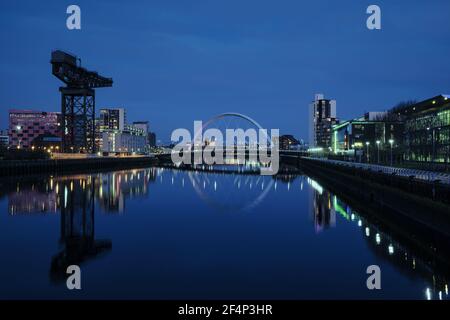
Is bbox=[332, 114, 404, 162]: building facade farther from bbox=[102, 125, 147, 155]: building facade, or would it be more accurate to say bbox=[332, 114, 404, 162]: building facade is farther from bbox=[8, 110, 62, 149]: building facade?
bbox=[8, 110, 62, 149]: building facade

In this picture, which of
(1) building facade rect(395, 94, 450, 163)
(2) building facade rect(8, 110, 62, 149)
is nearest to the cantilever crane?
(1) building facade rect(395, 94, 450, 163)

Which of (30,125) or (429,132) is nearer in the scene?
(429,132)

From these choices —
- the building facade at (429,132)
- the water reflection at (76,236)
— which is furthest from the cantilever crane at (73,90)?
the building facade at (429,132)

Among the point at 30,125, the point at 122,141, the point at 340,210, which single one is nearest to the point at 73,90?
the point at 340,210

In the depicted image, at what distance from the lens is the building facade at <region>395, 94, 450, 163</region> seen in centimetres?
5828

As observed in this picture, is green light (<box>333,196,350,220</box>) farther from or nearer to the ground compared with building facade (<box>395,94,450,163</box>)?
nearer to the ground

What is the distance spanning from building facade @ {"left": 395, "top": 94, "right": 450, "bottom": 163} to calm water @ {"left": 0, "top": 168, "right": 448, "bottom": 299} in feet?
99.5

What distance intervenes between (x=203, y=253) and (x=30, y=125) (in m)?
171

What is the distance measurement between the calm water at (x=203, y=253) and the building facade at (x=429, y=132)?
30.3 m

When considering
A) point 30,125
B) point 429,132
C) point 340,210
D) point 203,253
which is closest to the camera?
point 203,253

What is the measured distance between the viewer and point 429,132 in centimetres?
6347

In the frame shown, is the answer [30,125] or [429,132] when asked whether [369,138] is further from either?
[30,125]

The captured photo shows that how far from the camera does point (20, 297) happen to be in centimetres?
1301
